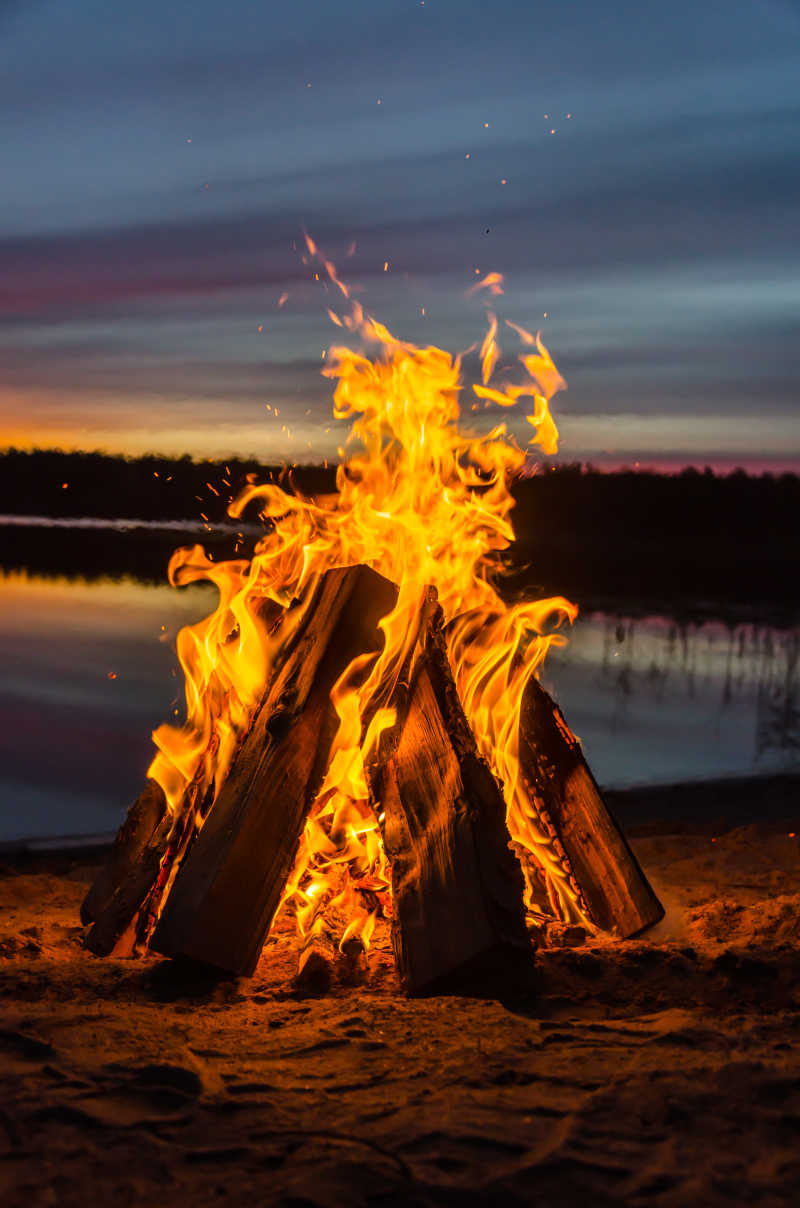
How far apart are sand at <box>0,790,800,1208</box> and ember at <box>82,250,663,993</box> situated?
0.28m

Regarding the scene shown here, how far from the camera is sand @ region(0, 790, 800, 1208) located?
2.35 metres

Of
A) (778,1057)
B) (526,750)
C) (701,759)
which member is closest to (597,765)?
(701,759)

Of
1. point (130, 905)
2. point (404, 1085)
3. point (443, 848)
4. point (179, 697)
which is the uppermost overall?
point (443, 848)

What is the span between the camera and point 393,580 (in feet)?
15.7

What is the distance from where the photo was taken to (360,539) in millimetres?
4984

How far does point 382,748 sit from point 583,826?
3.43ft

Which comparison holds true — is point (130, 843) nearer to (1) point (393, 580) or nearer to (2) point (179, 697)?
(1) point (393, 580)

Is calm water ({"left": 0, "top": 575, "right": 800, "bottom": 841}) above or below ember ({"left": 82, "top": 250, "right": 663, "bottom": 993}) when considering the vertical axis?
below

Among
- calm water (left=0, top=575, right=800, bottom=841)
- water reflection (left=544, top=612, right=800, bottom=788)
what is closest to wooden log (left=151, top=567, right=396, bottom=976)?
calm water (left=0, top=575, right=800, bottom=841)

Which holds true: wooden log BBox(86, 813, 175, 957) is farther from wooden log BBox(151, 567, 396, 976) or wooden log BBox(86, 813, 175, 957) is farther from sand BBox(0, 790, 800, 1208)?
wooden log BBox(151, 567, 396, 976)

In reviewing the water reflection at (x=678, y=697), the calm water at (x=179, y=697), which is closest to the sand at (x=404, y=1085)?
the calm water at (x=179, y=697)

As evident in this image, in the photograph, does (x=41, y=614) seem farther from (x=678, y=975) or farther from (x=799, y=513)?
(x=799, y=513)

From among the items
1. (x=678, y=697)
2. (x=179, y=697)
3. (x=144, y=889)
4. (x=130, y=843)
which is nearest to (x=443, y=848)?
(x=144, y=889)

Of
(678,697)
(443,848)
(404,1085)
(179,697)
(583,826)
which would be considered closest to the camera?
(404,1085)
